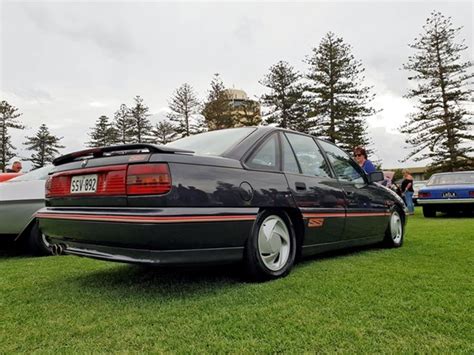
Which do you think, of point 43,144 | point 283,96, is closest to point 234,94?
point 283,96

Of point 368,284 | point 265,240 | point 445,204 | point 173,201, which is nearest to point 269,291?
point 265,240

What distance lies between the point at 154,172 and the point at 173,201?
222 millimetres

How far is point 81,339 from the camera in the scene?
1.98m

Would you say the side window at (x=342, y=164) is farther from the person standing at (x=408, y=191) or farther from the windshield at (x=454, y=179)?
the person standing at (x=408, y=191)

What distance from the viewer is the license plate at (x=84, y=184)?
276 centimetres

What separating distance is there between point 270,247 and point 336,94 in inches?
1239

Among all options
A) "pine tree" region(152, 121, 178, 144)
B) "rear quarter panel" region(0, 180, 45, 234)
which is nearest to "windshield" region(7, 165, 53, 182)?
"rear quarter panel" region(0, 180, 45, 234)

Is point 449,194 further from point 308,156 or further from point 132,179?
point 132,179

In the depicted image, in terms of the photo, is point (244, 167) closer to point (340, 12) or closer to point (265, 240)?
point (265, 240)

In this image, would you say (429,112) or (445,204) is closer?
(445,204)

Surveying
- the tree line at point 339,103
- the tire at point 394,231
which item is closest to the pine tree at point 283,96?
the tree line at point 339,103

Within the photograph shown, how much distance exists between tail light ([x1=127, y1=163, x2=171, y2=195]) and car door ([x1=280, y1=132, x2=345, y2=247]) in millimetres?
1245

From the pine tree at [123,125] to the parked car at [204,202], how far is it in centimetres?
4505

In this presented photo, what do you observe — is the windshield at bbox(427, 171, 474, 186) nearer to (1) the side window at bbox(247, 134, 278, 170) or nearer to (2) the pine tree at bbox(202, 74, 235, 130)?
(1) the side window at bbox(247, 134, 278, 170)
